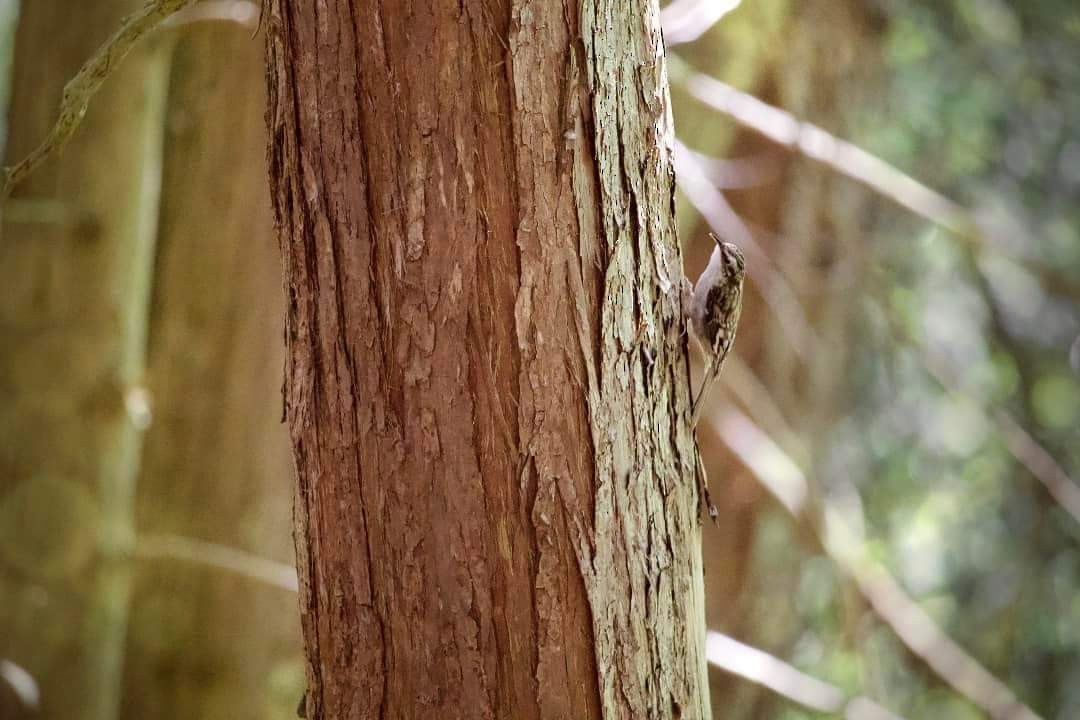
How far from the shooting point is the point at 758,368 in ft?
7.19

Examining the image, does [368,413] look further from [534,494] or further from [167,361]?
[167,361]

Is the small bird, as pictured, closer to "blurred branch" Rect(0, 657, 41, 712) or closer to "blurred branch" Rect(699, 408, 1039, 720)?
"blurred branch" Rect(699, 408, 1039, 720)

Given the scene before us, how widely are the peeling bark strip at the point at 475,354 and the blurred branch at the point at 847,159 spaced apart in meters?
1.45

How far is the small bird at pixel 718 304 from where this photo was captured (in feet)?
3.01

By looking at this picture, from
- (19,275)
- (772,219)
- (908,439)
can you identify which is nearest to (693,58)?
(772,219)

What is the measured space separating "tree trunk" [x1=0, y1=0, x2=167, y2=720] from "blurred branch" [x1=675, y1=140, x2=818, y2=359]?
47.2 inches

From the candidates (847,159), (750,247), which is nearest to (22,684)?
(750,247)

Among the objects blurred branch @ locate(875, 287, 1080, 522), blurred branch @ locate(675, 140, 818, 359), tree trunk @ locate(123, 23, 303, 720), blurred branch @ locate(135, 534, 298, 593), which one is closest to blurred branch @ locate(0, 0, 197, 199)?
tree trunk @ locate(123, 23, 303, 720)

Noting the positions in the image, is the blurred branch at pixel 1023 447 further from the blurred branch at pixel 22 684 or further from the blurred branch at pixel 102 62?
the blurred branch at pixel 22 684

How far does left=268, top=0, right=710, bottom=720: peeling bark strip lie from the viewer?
0.74m

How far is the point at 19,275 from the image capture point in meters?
1.73

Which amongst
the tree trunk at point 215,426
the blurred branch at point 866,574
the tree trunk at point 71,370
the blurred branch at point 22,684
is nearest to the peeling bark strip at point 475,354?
the tree trunk at point 215,426

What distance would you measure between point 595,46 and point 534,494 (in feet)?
1.28

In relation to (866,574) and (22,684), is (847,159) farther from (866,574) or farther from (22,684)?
(22,684)
